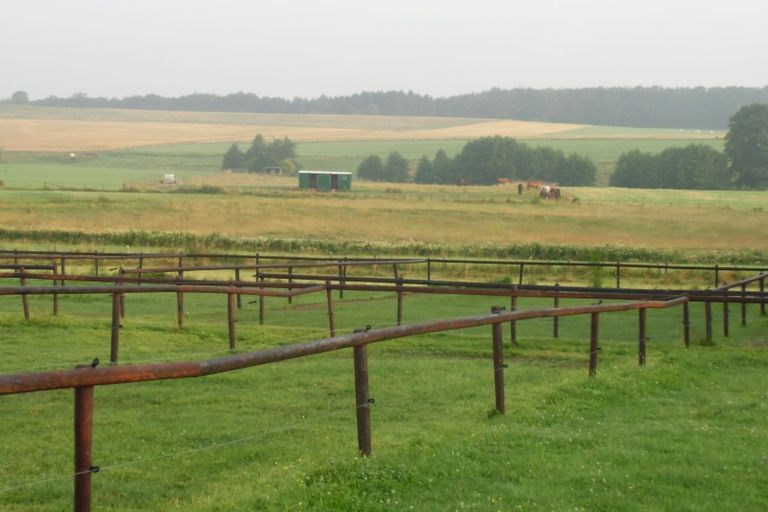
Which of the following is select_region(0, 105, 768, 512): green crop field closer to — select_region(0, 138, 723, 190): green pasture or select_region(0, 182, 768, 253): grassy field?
select_region(0, 182, 768, 253): grassy field

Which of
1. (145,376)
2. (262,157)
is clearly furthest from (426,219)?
(262,157)

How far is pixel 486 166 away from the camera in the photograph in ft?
388

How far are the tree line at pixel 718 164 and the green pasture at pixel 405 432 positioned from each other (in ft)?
297

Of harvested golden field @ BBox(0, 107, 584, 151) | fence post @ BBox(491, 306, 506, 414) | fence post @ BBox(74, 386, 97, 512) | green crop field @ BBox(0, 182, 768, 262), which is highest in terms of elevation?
harvested golden field @ BBox(0, 107, 584, 151)

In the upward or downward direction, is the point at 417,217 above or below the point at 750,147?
below

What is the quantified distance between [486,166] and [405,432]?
110 metres

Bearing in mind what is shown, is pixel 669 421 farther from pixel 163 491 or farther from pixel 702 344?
pixel 702 344

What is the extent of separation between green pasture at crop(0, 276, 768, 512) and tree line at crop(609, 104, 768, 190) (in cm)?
9067

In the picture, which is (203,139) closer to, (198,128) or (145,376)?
(198,128)

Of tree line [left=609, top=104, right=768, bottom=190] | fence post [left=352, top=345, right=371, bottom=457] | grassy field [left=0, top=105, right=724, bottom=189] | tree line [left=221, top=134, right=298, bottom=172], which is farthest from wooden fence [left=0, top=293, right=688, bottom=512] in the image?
tree line [left=221, top=134, right=298, bottom=172]

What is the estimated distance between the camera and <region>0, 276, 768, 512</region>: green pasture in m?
6.89

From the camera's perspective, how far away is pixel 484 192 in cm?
9162

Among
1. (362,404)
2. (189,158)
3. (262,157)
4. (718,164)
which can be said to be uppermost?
(189,158)

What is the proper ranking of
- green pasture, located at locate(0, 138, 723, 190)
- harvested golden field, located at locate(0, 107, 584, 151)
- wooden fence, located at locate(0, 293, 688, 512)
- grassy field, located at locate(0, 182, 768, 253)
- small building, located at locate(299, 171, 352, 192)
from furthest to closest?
harvested golden field, located at locate(0, 107, 584, 151), green pasture, located at locate(0, 138, 723, 190), small building, located at locate(299, 171, 352, 192), grassy field, located at locate(0, 182, 768, 253), wooden fence, located at locate(0, 293, 688, 512)
